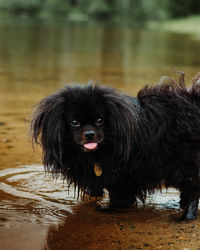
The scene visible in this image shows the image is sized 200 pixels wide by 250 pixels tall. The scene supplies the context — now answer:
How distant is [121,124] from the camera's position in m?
3.41

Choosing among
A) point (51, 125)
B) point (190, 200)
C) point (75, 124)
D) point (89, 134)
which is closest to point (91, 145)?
point (89, 134)

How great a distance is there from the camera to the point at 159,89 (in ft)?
12.2

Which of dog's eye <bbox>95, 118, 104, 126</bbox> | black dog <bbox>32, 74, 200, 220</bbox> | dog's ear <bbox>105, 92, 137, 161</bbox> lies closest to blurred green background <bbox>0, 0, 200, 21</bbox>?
black dog <bbox>32, 74, 200, 220</bbox>

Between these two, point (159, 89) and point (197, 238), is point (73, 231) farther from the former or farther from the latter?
point (159, 89)

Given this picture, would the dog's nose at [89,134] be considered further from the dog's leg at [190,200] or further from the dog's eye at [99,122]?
the dog's leg at [190,200]

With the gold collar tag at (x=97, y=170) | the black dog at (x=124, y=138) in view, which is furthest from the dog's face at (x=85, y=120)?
the gold collar tag at (x=97, y=170)

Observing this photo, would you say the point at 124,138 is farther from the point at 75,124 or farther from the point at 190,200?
the point at 190,200

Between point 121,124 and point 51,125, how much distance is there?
1.73ft

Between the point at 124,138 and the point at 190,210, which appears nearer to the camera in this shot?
the point at 124,138

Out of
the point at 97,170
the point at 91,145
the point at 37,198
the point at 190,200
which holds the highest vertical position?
the point at 91,145

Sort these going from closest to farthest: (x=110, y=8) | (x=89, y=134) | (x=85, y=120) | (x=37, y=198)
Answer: (x=89, y=134) < (x=85, y=120) < (x=37, y=198) < (x=110, y=8)

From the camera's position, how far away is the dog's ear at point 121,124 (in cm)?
341

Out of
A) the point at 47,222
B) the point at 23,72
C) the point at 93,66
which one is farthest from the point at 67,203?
the point at 93,66

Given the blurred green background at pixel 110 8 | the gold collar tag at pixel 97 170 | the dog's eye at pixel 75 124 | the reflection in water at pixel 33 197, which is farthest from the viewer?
the blurred green background at pixel 110 8
